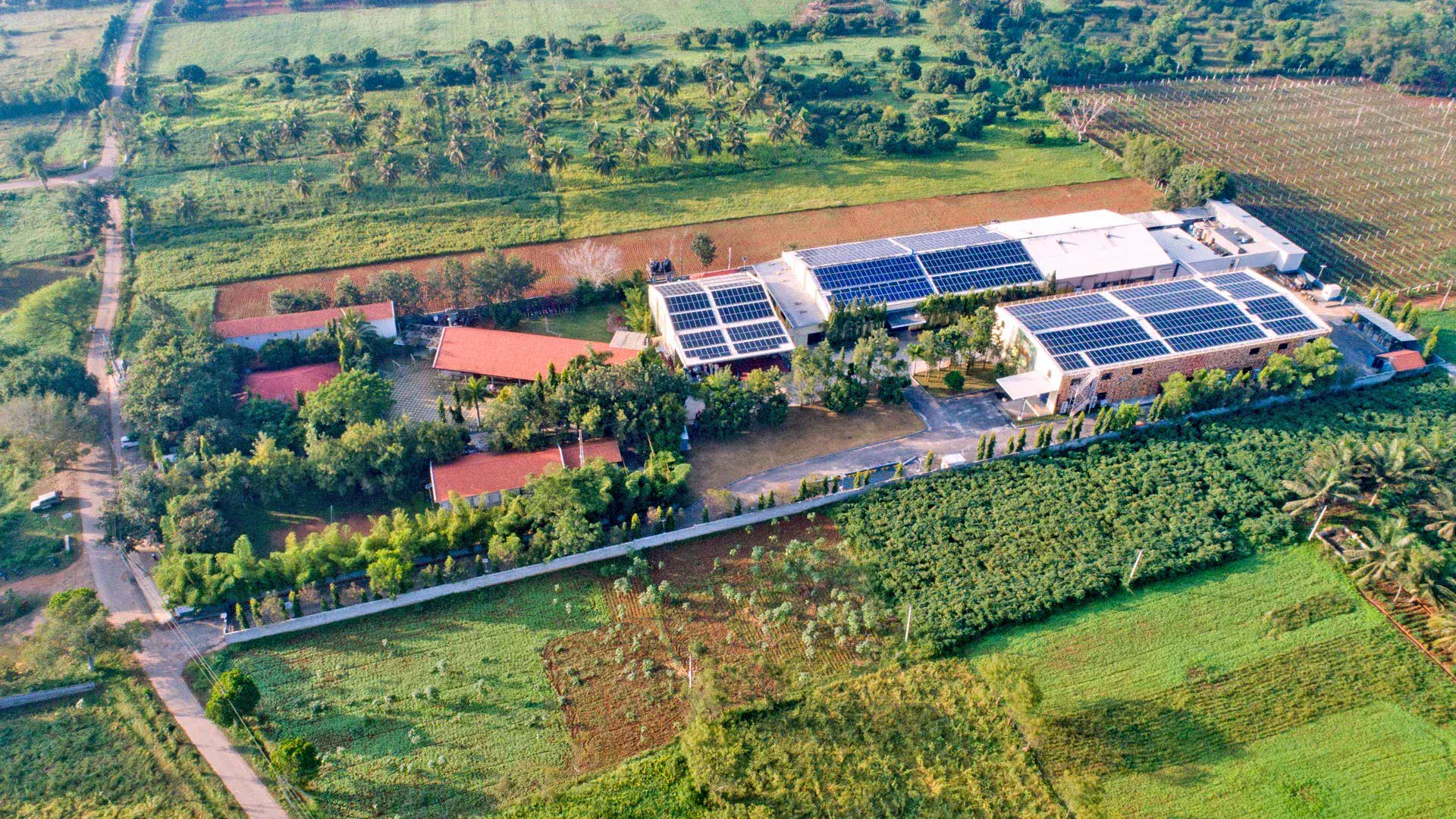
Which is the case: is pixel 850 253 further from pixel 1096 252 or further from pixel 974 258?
pixel 1096 252

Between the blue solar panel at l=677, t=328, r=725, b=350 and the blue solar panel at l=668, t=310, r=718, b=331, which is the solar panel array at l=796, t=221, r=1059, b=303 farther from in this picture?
the blue solar panel at l=677, t=328, r=725, b=350

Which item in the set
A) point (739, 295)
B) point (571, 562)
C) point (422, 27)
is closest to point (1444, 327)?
point (739, 295)

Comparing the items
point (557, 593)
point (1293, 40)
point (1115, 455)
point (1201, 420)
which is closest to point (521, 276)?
point (557, 593)

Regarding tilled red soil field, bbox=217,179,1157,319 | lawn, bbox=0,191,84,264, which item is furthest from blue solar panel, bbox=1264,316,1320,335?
lawn, bbox=0,191,84,264

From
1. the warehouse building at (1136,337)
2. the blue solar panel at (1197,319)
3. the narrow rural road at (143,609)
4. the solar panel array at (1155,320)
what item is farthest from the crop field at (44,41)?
the blue solar panel at (1197,319)

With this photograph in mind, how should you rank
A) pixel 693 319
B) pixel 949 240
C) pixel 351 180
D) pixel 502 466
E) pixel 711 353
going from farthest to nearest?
pixel 351 180
pixel 949 240
pixel 693 319
pixel 711 353
pixel 502 466

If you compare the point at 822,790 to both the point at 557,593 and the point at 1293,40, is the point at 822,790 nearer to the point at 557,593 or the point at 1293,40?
the point at 557,593

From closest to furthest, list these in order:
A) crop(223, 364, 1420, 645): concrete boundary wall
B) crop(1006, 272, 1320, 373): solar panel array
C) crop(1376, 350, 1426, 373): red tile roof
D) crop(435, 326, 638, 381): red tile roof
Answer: crop(223, 364, 1420, 645): concrete boundary wall
crop(1006, 272, 1320, 373): solar panel array
crop(435, 326, 638, 381): red tile roof
crop(1376, 350, 1426, 373): red tile roof
